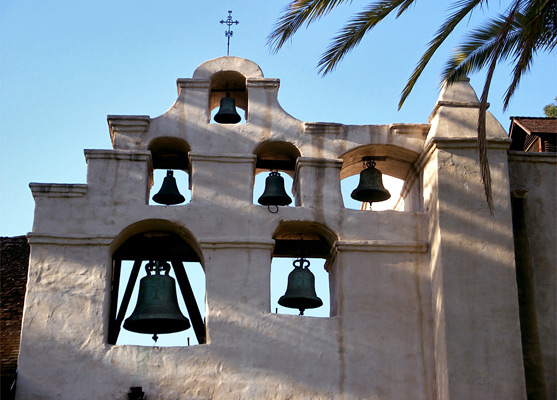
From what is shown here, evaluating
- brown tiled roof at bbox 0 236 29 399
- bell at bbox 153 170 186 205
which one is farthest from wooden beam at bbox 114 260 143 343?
brown tiled roof at bbox 0 236 29 399

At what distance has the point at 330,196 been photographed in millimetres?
17375

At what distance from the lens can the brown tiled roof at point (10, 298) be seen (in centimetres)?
1609

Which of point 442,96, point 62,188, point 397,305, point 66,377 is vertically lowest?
point 66,377

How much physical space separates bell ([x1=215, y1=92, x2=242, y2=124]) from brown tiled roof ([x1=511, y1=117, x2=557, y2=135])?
17.5 ft

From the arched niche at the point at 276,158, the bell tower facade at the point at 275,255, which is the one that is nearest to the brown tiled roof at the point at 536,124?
the bell tower facade at the point at 275,255

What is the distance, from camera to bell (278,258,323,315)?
17.3 meters

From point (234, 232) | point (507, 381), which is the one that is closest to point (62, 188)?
point (234, 232)

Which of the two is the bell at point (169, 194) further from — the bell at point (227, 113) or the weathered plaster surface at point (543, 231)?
the weathered plaster surface at point (543, 231)

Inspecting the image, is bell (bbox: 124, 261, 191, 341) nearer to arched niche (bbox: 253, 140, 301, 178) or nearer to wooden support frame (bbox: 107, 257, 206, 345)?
wooden support frame (bbox: 107, 257, 206, 345)

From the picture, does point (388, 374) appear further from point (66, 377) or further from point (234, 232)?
point (66, 377)

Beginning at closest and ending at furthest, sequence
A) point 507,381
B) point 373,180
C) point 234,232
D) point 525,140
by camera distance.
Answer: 1. point 507,381
2. point 234,232
3. point 373,180
4. point 525,140

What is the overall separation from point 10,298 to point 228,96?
423 cm

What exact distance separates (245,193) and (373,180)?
6.60 ft

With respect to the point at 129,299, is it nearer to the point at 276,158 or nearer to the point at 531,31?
the point at 276,158
